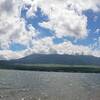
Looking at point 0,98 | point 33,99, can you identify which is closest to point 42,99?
point 33,99

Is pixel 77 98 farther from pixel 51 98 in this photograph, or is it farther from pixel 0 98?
pixel 0 98

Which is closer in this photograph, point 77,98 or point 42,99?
point 42,99

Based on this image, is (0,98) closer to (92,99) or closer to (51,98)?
(51,98)

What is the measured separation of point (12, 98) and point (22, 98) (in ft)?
5.52

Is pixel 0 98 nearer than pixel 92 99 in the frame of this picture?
Yes

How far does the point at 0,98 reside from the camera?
51688 millimetres

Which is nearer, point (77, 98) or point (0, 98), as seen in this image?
point (0, 98)

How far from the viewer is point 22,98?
2090 inches

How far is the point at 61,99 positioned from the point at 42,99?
2.91 meters

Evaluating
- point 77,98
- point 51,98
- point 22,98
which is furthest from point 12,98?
point 77,98

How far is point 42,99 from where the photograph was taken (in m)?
52.3

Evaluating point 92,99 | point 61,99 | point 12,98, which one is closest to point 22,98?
point 12,98

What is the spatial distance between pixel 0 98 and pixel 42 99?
612 cm

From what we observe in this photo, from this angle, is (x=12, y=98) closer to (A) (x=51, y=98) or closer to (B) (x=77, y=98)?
(A) (x=51, y=98)
